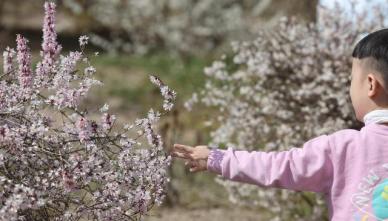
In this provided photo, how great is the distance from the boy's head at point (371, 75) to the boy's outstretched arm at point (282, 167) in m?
0.16

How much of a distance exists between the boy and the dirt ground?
9.01ft

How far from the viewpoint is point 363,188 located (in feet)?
7.38

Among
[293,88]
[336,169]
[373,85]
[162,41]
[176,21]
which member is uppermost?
[176,21]

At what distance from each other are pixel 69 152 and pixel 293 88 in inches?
95.0

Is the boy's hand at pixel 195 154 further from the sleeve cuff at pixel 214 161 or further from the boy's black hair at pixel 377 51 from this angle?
the boy's black hair at pixel 377 51

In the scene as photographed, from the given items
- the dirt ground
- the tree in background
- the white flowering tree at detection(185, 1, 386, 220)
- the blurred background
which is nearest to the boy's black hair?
the white flowering tree at detection(185, 1, 386, 220)

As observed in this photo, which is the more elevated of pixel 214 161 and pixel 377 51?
pixel 377 51

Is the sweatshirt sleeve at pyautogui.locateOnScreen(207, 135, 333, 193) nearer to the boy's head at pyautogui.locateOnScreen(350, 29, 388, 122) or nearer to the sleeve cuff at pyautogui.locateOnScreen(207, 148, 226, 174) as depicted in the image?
the sleeve cuff at pyautogui.locateOnScreen(207, 148, 226, 174)

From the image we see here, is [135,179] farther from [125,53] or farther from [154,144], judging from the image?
[125,53]

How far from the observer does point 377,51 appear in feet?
7.61

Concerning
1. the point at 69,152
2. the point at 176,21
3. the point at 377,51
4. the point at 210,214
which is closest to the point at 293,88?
the point at 210,214

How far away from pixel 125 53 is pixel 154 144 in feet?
36.5

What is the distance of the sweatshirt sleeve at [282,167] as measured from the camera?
7.57 feet

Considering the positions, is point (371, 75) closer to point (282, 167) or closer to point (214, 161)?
point (282, 167)
